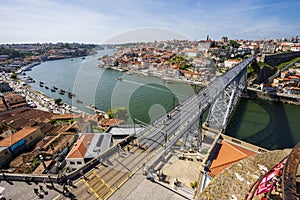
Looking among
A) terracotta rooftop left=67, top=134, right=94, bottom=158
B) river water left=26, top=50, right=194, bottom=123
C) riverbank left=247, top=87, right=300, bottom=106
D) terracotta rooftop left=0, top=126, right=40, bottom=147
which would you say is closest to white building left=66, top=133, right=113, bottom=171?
terracotta rooftop left=67, top=134, right=94, bottom=158

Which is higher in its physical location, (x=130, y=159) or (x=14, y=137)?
(x=130, y=159)

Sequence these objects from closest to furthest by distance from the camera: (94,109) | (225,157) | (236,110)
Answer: (225,157) < (236,110) < (94,109)

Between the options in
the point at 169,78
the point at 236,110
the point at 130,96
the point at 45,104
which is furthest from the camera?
the point at 169,78

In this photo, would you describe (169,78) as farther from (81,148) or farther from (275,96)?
(81,148)

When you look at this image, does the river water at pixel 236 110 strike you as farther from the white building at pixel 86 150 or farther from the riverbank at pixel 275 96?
the white building at pixel 86 150

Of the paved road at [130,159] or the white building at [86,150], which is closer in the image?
the paved road at [130,159]

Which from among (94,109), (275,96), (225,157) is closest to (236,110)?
(275,96)

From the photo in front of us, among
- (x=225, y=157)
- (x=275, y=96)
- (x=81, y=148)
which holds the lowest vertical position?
(x=81, y=148)

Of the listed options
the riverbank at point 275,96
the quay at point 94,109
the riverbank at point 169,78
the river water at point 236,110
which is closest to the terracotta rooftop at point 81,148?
the river water at point 236,110

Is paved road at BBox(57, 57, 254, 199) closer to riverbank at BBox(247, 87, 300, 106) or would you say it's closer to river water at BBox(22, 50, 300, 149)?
Answer: river water at BBox(22, 50, 300, 149)
